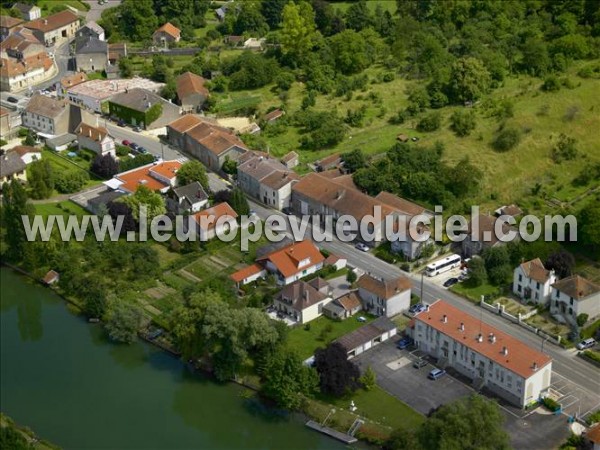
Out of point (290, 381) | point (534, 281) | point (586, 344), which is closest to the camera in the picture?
point (290, 381)

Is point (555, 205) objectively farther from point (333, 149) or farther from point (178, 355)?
point (178, 355)

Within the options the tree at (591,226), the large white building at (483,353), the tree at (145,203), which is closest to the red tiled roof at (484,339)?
the large white building at (483,353)

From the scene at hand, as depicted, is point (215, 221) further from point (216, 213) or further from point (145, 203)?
point (145, 203)

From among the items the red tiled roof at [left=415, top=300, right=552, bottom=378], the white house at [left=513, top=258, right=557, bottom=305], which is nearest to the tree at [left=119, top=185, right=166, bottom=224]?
the red tiled roof at [left=415, top=300, right=552, bottom=378]

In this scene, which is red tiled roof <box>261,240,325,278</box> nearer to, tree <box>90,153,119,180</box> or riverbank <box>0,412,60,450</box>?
tree <box>90,153,119,180</box>

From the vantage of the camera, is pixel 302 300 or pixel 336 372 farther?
pixel 302 300

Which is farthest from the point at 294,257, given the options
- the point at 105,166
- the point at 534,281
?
the point at 105,166

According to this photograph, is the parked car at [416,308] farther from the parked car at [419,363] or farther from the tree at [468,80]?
the tree at [468,80]
